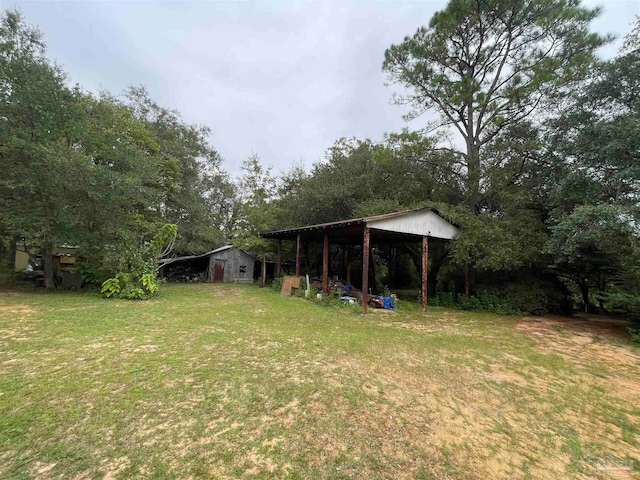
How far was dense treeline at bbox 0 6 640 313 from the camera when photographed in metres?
7.64

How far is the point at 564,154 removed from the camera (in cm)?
859

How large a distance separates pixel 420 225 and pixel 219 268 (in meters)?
12.9

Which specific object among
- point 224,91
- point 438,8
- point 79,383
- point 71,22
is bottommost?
point 79,383

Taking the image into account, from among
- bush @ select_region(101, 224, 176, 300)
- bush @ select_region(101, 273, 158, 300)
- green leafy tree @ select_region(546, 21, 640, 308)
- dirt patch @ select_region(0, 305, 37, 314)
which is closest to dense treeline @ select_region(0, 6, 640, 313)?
green leafy tree @ select_region(546, 21, 640, 308)

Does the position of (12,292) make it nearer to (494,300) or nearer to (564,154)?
(494,300)

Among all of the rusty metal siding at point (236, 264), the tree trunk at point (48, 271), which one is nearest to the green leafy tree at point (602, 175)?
the rusty metal siding at point (236, 264)

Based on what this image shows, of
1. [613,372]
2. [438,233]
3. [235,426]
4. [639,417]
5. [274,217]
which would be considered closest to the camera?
[235,426]

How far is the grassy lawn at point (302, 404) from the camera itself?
7.09ft

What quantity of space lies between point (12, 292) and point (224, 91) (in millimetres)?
12298

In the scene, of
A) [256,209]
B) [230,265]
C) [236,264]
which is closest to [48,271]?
[230,265]

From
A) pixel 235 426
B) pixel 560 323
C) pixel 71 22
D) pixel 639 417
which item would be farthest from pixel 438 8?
pixel 235 426

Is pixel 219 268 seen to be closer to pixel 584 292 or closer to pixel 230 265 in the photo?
pixel 230 265

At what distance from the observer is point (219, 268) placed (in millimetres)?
17469

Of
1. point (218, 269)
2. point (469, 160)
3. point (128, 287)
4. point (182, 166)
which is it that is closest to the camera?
point (128, 287)
